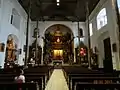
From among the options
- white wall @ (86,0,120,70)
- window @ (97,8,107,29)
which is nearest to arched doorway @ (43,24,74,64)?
white wall @ (86,0,120,70)

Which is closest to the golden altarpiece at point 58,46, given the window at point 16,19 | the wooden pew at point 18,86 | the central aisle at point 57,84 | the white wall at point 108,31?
the white wall at point 108,31

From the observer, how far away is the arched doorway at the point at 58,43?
22422 mm

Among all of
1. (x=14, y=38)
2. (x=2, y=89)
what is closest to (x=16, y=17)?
(x=14, y=38)

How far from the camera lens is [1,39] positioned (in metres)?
10.4

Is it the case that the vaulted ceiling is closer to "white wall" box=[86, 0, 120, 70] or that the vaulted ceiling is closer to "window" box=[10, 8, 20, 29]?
"window" box=[10, 8, 20, 29]

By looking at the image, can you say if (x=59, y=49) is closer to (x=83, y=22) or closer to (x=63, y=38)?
(x=63, y=38)

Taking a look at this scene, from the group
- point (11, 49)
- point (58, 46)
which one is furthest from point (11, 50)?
point (58, 46)

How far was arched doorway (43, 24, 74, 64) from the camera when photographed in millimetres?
22422

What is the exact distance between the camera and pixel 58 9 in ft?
61.4

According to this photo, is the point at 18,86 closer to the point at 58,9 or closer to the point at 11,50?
the point at 11,50

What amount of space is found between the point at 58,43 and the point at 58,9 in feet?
22.9

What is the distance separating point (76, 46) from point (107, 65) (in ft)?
33.6

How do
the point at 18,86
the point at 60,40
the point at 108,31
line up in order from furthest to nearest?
1. the point at 60,40
2. the point at 108,31
3. the point at 18,86

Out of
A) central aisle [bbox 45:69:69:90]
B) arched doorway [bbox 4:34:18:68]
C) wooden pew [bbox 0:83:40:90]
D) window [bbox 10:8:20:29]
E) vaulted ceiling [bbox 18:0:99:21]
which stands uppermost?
vaulted ceiling [bbox 18:0:99:21]
